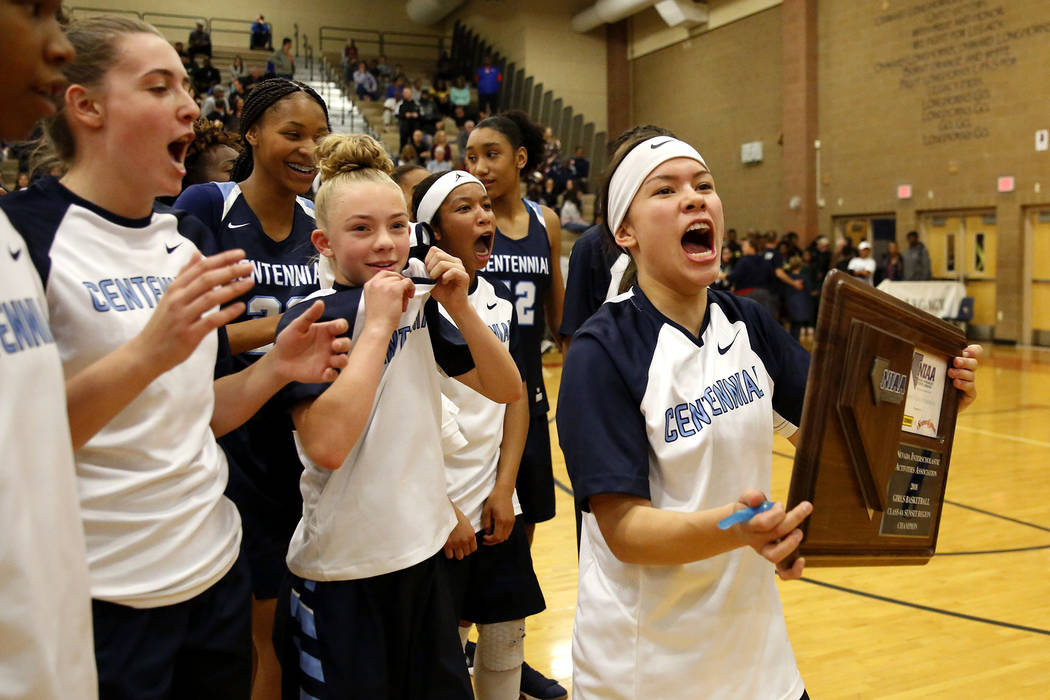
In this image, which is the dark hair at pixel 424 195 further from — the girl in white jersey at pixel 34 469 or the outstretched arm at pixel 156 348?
the girl in white jersey at pixel 34 469

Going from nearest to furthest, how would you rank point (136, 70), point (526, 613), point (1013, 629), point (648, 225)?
point (136, 70) < point (648, 225) < point (526, 613) < point (1013, 629)

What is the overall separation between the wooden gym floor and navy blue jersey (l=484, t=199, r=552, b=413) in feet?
3.83

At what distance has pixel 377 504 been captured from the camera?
1.91 meters

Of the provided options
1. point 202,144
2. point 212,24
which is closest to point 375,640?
point 202,144

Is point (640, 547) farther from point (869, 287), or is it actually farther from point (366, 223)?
point (366, 223)

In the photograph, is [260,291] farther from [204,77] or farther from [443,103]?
[443,103]

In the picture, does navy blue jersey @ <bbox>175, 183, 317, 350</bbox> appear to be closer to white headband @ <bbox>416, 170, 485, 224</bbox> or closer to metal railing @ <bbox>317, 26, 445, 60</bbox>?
white headband @ <bbox>416, 170, 485, 224</bbox>

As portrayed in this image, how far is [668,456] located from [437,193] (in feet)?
4.72

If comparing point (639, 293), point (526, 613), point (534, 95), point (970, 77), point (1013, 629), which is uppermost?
point (534, 95)

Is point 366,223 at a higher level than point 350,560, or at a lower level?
higher

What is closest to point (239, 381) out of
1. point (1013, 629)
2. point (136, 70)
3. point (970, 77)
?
point (136, 70)

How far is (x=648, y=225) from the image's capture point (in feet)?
5.84

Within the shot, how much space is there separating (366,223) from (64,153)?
0.60m

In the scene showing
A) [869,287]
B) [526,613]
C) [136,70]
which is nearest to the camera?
[869,287]
